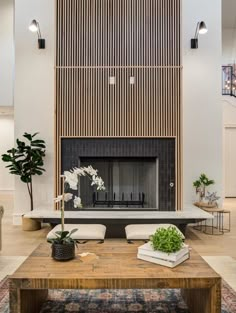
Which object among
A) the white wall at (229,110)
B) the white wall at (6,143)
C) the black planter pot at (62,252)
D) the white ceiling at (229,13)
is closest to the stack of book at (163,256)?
the black planter pot at (62,252)

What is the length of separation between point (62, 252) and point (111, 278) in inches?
19.6

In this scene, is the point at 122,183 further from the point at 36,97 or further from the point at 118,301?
the point at 118,301

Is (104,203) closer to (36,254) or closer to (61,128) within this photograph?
(61,128)

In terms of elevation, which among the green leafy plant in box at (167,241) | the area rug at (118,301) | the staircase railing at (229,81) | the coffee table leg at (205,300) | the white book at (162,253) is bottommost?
the area rug at (118,301)

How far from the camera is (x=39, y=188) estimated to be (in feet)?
19.2

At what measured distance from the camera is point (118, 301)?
2.78m

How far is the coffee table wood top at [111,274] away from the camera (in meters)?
2.04

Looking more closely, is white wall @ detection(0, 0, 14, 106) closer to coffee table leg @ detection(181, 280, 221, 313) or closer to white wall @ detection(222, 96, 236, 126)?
white wall @ detection(222, 96, 236, 126)

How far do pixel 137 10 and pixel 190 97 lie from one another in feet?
6.45

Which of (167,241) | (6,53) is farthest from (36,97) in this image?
(167,241)

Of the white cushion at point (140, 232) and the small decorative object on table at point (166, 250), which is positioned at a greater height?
the small decorative object on table at point (166, 250)

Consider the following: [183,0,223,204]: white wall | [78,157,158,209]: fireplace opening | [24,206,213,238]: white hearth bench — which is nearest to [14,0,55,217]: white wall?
[78,157,158,209]: fireplace opening

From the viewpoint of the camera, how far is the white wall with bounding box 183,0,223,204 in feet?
19.1

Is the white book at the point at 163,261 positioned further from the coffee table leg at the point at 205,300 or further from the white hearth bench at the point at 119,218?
the white hearth bench at the point at 119,218
